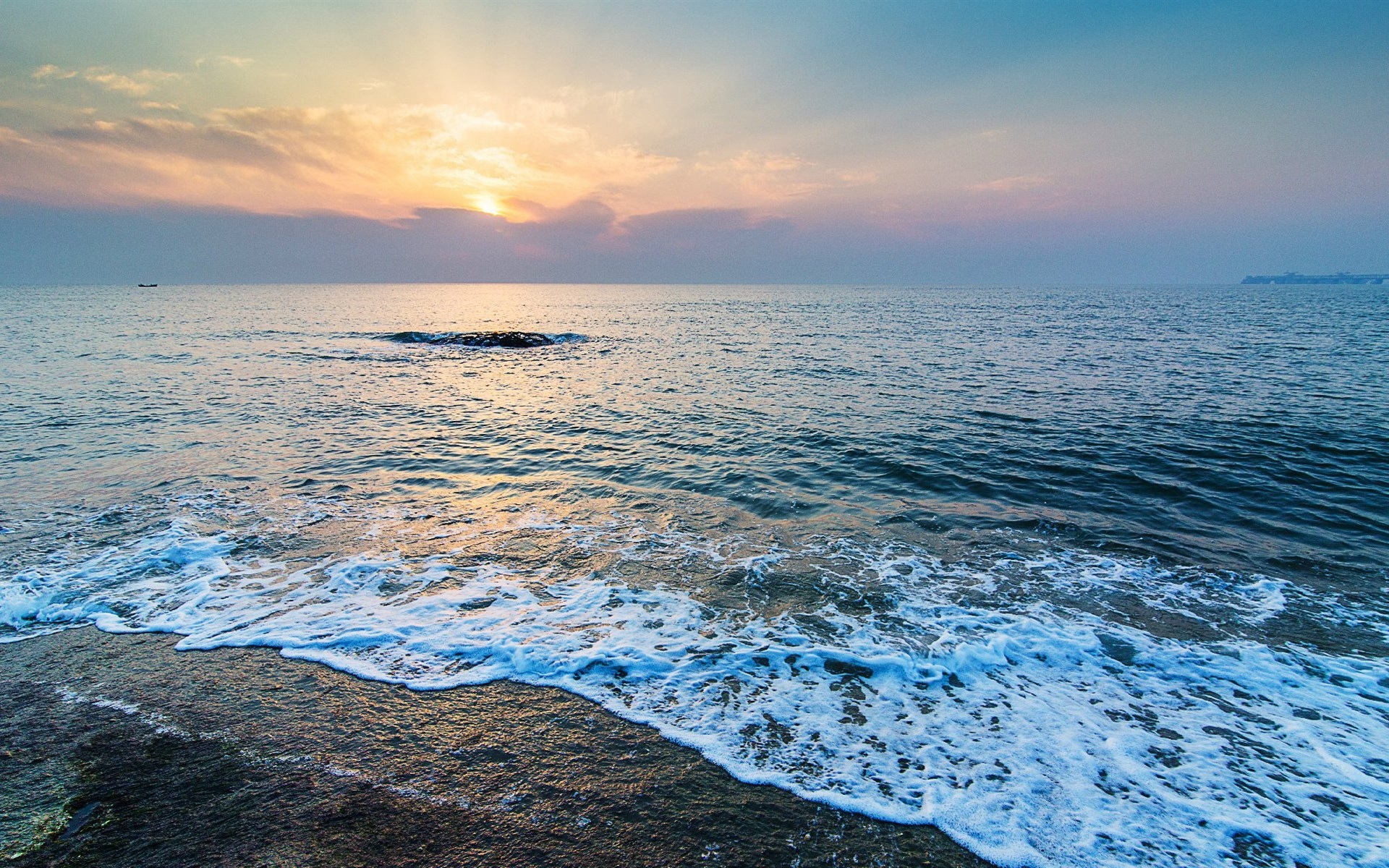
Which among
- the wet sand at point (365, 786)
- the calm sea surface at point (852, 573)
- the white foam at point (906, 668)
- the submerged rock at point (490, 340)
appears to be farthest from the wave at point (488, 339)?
the wet sand at point (365, 786)

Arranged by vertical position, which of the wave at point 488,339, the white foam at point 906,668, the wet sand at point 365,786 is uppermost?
the wave at point 488,339

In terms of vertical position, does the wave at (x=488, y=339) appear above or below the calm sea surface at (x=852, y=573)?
above

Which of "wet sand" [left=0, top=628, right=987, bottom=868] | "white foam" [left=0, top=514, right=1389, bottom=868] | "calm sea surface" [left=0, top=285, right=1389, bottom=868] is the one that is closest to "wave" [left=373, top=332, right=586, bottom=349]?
"calm sea surface" [left=0, top=285, right=1389, bottom=868]

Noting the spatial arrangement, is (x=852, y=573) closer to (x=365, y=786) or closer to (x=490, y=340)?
(x=365, y=786)

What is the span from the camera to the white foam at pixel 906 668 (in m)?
5.09

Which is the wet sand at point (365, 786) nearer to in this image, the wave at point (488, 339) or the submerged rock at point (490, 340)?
the wave at point (488, 339)

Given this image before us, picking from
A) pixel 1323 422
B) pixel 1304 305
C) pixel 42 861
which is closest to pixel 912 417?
pixel 1323 422

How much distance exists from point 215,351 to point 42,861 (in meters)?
47.8

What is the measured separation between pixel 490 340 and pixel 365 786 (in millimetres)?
47356

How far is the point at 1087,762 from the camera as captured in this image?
5.62m

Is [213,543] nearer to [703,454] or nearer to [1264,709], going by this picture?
[703,454]

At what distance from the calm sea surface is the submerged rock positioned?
23648 mm

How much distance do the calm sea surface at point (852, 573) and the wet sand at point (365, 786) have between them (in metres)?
0.45

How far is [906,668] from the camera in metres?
7.18
